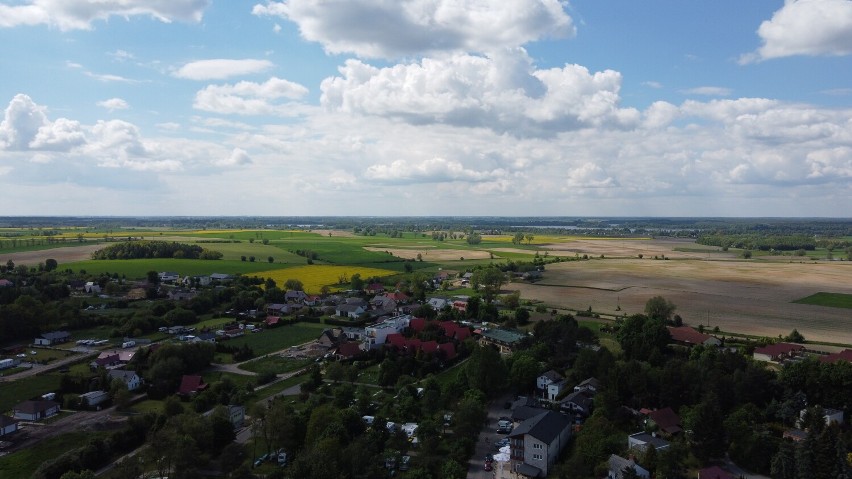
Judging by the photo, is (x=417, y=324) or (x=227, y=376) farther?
(x=417, y=324)

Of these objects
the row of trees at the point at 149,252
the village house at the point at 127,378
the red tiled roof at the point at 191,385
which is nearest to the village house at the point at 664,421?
the red tiled roof at the point at 191,385

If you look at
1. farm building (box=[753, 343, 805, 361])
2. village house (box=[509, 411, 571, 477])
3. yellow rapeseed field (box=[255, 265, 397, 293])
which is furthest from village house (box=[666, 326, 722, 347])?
yellow rapeseed field (box=[255, 265, 397, 293])

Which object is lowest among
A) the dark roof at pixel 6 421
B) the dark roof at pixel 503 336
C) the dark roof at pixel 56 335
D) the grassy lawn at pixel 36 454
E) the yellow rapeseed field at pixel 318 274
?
the grassy lawn at pixel 36 454

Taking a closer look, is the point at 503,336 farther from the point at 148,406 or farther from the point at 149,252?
the point at 149,252

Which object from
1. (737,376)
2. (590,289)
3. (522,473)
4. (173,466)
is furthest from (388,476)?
(590,289)

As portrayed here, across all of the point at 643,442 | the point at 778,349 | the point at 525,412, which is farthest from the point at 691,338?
the point at 525,412

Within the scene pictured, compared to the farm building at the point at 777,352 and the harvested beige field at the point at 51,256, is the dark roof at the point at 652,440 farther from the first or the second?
the harvested beige field at the point at 51,256

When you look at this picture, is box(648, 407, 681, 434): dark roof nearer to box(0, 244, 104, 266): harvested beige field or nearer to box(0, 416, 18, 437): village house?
box(0, 416, 18, 437): village house
